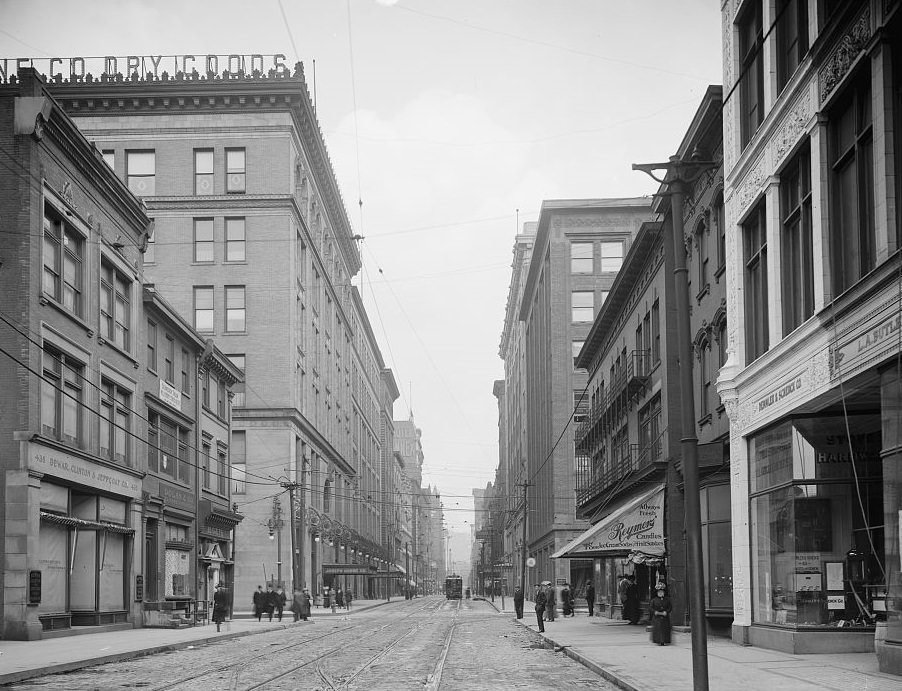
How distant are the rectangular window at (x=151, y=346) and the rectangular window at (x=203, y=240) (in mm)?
25497

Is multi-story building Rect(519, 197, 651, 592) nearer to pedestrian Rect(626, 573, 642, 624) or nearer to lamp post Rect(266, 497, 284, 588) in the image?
lamp post Rect(266, 497, 284, 588)

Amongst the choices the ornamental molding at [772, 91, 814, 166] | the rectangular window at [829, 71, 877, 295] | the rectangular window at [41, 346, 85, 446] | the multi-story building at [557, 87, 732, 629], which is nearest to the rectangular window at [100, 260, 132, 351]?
the rectangular window at [41, 346, 85, 446]

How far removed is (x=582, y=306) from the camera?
77500mm

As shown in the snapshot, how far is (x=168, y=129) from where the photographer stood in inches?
2598

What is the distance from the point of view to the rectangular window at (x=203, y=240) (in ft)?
220

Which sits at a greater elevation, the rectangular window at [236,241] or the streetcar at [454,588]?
the rectangular window at [236,241]

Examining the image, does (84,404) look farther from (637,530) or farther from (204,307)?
(204,307)

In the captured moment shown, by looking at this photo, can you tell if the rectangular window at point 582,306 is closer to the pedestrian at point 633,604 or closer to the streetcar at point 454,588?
the pedestrian at point 633,604

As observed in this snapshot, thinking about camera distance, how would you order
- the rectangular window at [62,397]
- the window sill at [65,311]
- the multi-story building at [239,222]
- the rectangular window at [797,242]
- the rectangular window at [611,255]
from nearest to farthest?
1. the rectangular window at [797,242]
2. the window sill at [65,311]
3. the rectangular window at [62,397]
4. the multi-story building at [239,222]
5. the rectangular window at [611,255]

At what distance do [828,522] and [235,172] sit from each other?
52.5 metres

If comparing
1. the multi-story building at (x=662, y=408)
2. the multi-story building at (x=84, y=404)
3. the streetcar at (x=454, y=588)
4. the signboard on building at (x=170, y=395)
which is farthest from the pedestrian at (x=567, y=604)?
the streetcar at (x=454, y=588)

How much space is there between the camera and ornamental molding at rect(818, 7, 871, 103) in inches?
685

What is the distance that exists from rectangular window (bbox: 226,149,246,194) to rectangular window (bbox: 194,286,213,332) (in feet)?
20.8

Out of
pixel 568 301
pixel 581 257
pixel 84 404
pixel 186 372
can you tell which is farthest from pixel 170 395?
pixel 581 257
